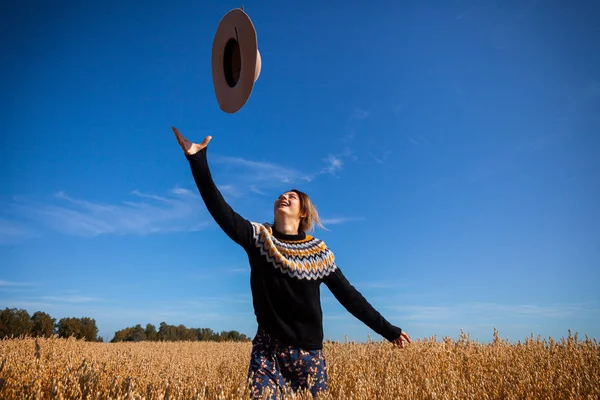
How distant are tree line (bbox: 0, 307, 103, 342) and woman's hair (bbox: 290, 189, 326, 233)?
11071 mm

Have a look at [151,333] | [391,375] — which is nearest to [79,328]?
[151,333]

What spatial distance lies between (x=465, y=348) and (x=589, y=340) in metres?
1.70

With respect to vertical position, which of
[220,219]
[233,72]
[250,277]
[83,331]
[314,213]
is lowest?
→ [83,331]

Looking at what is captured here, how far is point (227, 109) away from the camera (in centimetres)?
423

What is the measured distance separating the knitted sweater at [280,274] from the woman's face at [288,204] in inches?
8.3

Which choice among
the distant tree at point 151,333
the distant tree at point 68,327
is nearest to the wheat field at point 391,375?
the distant tree at point 68,327

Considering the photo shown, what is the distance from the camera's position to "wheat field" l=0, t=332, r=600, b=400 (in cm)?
315

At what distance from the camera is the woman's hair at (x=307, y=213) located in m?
4.24

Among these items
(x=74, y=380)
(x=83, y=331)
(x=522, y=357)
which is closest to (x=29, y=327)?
(x=83, y=331)

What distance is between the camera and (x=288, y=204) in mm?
4062

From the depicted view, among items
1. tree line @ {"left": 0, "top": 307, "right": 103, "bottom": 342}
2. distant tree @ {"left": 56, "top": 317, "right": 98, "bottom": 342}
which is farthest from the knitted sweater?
distant tree @ {"left": 56, "top": 317, "right": 98, "bottom": 342}

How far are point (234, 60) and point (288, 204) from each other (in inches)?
63.1

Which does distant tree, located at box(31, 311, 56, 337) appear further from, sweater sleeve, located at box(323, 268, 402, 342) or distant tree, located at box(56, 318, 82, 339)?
sweater sleeve, located at box(323, 268, 402, 342)

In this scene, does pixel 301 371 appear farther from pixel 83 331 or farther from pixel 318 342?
pixel 83 331
